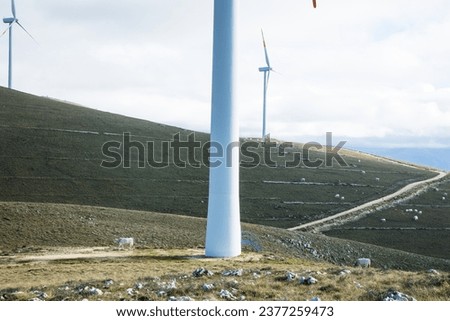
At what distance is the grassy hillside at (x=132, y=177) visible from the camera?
310 ft

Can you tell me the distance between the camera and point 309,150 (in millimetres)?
159375

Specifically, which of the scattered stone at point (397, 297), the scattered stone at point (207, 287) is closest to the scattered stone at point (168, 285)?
the scattered stone at point (207, 287)

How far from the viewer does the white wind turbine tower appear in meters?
41.0

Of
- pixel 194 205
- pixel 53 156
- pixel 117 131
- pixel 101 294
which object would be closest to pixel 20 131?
pixel 53 156

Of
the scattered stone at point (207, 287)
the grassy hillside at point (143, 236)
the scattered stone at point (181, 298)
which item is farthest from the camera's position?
the grassy hillside at point (143, 236)

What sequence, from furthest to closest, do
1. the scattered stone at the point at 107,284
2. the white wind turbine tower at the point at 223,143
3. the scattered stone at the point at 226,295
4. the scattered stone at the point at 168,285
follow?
1. the white wind turbine tower at the point at 223,143
2. the scattered stone at the point at 107,284
3. the scattered stone at the point at 168,285
4. the scattered stone at the point at 226,295

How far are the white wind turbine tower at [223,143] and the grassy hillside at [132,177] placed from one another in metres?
48.5

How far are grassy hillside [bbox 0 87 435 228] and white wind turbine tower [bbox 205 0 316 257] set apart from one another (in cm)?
4848

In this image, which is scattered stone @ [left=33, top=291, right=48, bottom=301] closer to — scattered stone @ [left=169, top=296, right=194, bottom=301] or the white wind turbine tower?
scattered stone @ [left=169, top=296, right=194, bottom=301]

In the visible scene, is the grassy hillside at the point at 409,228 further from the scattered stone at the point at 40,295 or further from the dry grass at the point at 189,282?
the scattered stone at the point at 40,295

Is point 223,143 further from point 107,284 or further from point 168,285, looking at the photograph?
point 168,285

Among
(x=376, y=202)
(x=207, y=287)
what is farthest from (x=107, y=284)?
(x=376, y=202)

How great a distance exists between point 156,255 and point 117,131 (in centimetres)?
8960
